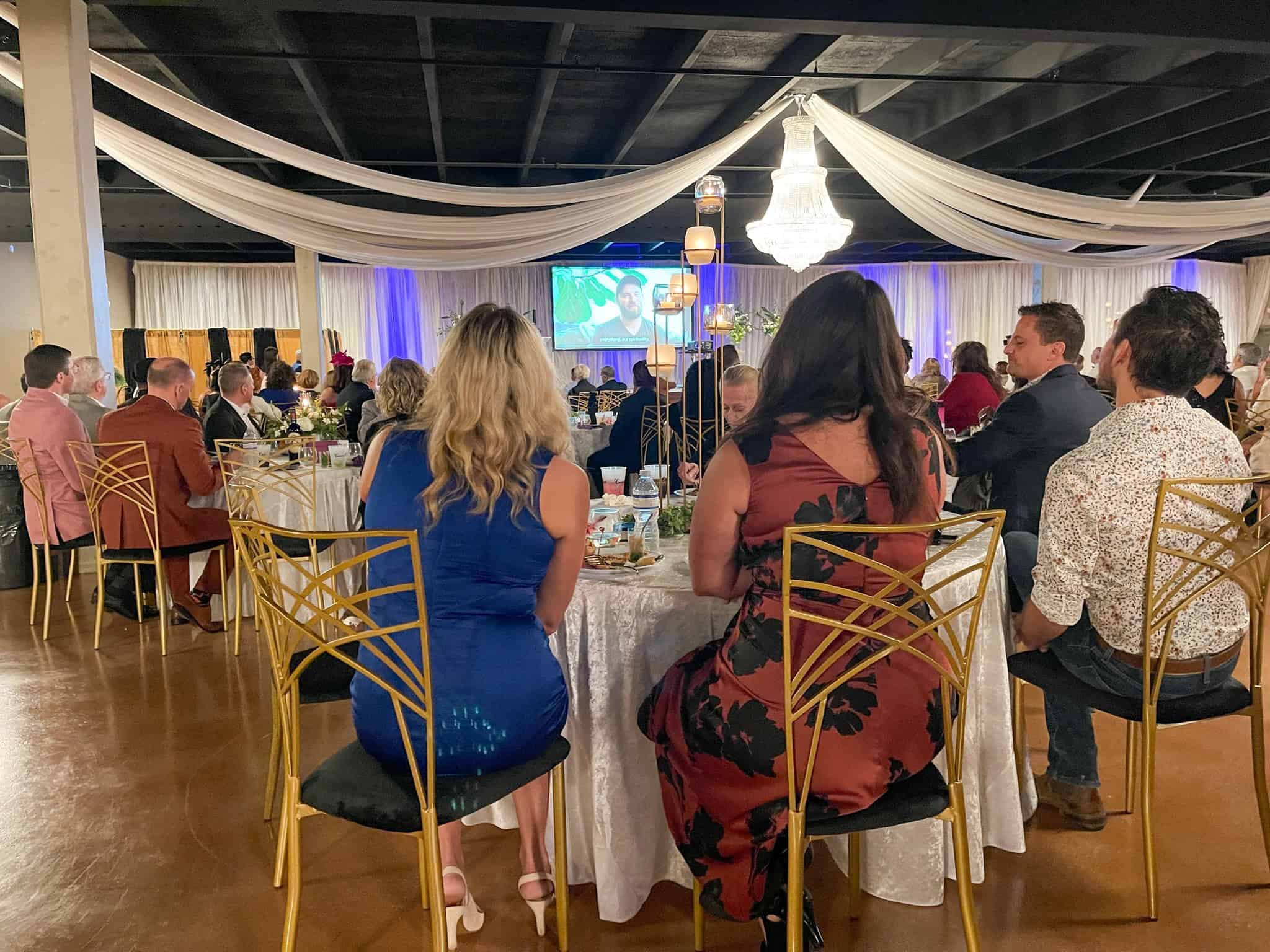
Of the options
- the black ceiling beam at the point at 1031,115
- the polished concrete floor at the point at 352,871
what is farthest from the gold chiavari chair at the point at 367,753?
the black ceiling beam at the point at 1031,115

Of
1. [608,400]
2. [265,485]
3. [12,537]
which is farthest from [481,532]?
[608,400]

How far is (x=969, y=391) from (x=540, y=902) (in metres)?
4.08

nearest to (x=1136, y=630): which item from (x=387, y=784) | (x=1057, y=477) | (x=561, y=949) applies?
(x=1057, y=477)

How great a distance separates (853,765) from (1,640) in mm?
4371

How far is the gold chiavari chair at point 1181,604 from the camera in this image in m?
2.02

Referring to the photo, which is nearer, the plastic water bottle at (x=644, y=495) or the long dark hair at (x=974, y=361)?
the plastic water bottle at (x=644, y=495)

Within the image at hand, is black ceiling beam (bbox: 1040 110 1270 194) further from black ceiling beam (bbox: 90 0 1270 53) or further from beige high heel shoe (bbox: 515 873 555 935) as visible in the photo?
beige high heel shoe (bbox: 515 873 555 935)

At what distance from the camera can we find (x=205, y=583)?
4.68 m

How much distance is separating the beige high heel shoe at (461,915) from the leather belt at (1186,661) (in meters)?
1.61

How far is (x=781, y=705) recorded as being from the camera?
174 centimetres

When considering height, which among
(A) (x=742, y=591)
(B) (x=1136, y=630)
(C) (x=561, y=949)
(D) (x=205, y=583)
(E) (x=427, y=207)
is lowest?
(C) (x=561, y=949)

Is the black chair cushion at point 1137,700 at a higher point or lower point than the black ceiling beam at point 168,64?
lower

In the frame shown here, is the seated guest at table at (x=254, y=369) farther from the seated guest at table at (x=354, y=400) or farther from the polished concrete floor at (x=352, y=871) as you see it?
the polished concrete floor at (x=352, y=871)

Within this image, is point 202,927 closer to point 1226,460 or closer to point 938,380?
point 1226,460
